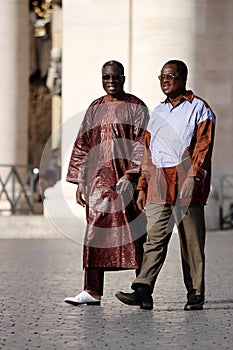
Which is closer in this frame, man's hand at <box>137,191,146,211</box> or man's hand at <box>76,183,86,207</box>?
man's hand at <box>137,191,146,211</box>

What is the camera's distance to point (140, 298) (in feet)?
30.5

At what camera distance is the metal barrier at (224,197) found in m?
19.2

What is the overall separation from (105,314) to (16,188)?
12.0m

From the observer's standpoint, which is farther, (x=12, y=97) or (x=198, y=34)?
(x=12, y=97)

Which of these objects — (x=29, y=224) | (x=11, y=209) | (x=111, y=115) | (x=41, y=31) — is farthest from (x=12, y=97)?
(x=111, y=115)

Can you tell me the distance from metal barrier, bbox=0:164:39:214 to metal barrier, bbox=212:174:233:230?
3121 mm

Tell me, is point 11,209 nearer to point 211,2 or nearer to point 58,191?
point 58,191

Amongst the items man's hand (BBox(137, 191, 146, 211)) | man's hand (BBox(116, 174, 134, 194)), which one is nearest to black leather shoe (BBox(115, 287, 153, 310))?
man's hand (BBox(137, 191, 146, 211))

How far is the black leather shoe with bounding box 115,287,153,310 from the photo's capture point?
9.27m

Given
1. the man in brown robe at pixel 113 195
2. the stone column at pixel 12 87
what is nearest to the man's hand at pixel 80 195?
the man in brown robe at pixel 113 195

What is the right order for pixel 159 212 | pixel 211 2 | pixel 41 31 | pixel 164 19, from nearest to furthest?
pixel 159 212 → pixel 164 19 → pixel 211 2 → pixel 41 31

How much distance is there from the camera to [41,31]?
3033 cm

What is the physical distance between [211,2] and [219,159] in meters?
2.54

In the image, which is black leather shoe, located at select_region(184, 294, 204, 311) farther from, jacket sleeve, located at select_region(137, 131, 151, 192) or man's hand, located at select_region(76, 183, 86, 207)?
man's hand, located at select_region(76, 183, 86, 207)
